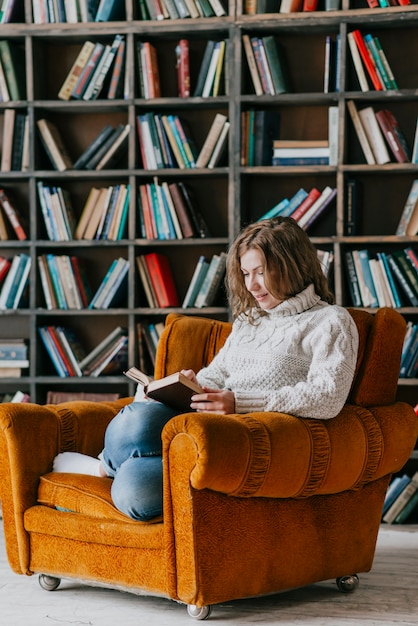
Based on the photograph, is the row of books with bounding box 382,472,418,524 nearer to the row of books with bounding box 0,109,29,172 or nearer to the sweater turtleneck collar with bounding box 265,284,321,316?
the sweater turtleneck collar with bounding box 265,284,321,316

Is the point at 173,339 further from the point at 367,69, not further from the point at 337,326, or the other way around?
the point at 367,69

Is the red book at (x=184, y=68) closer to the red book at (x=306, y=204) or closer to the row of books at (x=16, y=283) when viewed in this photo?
the red book at (x=306, y=204)

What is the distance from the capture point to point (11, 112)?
412 centimetres

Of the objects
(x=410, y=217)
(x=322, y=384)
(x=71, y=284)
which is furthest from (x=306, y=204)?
(x=322, y=384)

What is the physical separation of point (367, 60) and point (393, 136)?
1.06 ft

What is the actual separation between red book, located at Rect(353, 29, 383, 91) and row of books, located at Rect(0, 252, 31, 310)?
1.64 metres

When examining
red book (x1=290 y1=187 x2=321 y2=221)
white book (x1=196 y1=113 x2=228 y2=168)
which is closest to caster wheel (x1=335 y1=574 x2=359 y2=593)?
red book (x1=290 y1=187 x2=321 y2=221)

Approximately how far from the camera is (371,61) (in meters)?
3.87

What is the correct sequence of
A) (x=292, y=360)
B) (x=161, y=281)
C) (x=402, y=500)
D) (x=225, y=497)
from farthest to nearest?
(x=161, y=281) → (x=402, y=500) → (x=292, y=360) → (x=225, y=497)

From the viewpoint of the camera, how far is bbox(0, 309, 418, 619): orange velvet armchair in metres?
2.26

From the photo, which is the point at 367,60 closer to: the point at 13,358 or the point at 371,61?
the point at 371,61

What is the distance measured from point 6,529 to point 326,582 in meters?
0.96

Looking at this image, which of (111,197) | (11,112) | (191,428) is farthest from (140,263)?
(191,428)

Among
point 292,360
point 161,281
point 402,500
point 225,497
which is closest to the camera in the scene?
point 225,497
